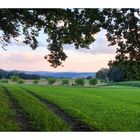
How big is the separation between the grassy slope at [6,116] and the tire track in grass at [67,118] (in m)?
1.05

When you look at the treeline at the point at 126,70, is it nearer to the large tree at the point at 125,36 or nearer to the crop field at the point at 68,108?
the large tree at the point at 125,36

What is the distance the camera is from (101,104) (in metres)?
18.1

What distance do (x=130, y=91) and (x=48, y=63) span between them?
11.3 ft

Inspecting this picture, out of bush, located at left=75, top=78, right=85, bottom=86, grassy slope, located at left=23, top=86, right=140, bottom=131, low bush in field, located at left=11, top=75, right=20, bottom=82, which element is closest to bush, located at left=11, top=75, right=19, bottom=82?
low bush in field, located at left=11, top=75, right=20, bottom=82

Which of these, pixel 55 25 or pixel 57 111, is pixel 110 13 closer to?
pixel 55 25

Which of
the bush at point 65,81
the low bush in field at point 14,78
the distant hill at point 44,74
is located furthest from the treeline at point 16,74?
the bush at point 65,81

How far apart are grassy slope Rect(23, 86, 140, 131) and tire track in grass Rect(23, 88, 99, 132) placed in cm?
17

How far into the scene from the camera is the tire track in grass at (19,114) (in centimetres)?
1471

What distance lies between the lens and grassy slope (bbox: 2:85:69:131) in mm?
14773

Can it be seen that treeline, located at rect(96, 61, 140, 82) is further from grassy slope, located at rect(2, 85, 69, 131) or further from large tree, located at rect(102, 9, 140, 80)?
grassy slope, located at rect(2, 85, 69, 131)

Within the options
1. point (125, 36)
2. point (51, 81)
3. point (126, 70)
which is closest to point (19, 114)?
point (51, 81)
